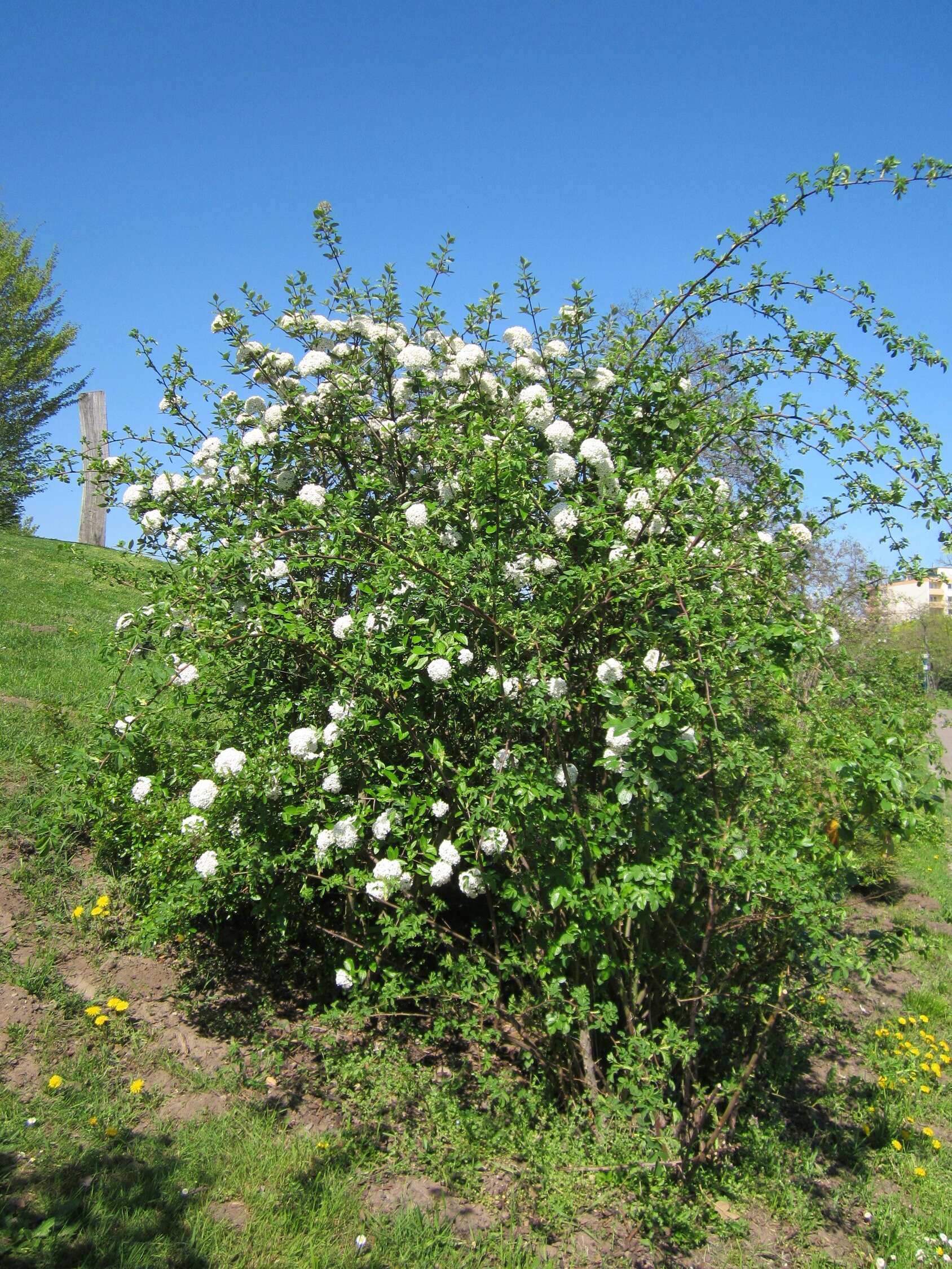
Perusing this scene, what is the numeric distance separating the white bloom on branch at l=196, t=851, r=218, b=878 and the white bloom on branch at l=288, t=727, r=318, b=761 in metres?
0.50

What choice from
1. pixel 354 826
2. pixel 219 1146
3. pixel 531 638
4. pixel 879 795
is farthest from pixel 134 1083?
pixel 879 795

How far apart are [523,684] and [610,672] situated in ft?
0.97

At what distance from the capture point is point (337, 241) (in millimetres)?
3604

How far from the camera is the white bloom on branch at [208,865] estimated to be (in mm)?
2904

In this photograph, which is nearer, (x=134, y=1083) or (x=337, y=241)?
(x=134, y=1083)

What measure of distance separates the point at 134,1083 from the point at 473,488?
2236 mm

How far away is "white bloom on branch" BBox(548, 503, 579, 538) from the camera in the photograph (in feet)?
9.31

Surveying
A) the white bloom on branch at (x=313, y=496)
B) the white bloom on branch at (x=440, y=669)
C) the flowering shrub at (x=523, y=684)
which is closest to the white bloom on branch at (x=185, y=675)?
the flowering shrub at (x=523, y=684)

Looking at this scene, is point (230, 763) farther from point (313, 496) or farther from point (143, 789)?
point (313, 496)

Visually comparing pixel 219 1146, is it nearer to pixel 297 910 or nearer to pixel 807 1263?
pixel 297 910

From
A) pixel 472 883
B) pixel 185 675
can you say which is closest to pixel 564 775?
pixel 472 883

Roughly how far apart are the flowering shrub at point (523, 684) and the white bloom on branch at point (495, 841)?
0.05ft

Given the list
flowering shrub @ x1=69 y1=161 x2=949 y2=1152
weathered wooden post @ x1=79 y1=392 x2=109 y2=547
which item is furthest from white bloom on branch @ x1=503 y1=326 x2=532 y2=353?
weathered wooden post @ x1=79 y1=392 x2=109 y2=547

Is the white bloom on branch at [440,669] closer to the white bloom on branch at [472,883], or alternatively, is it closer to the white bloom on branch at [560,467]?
the white bloom on branch at [472,883]
